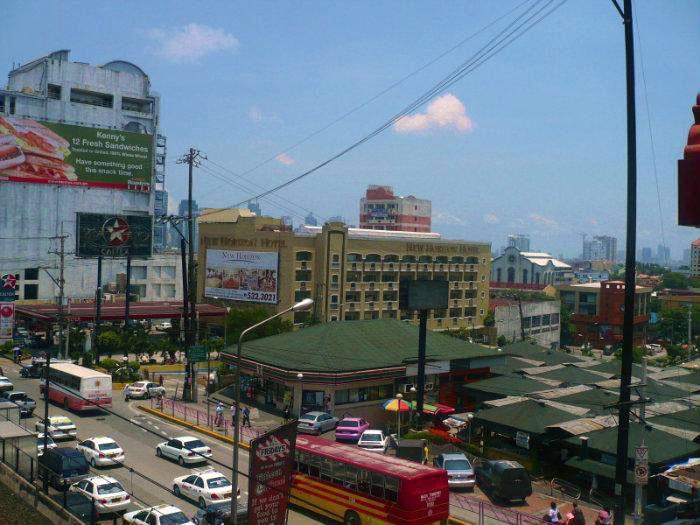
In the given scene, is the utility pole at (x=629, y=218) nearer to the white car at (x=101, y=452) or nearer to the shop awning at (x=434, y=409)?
the white car at (x=101, y=452)

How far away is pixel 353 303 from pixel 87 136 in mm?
44861

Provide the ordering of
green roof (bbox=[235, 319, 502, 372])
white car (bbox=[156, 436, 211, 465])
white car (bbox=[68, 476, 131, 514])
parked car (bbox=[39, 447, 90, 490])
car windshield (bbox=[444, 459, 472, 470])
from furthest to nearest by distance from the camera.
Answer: green roof (bbox=[235, 319, 502, 372]), white car (bbox=[156, 436, 211, 465]), car windshield (bbox=[444, 459, 472, 470]), parked car (bbox=[39, 447, 90, 490]), white car (bbox=[68, 476, 131, 514])

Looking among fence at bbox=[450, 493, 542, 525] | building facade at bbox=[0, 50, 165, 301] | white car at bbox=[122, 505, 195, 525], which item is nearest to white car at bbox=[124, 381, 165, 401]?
white car at bbox=[122, 505, 195, 525]

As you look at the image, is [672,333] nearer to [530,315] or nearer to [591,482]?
[530,315]

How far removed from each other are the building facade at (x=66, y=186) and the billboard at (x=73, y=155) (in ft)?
3.56

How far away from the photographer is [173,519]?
62.5ft

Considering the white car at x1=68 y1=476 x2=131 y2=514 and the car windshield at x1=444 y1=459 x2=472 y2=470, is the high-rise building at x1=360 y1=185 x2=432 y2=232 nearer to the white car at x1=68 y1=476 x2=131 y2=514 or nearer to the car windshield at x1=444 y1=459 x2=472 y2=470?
the car windshield at x1=444 y1=459 x2=472 y2=470

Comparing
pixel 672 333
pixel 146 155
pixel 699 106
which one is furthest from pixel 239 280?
pixel 699 106

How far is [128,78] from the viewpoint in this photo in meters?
106

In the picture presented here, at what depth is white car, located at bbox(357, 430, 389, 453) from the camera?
31422mm

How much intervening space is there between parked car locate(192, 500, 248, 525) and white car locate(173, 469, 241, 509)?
39.1 inches

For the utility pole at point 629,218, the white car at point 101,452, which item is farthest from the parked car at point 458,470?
the white car at point 101,452

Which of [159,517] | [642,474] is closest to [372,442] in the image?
[159,517]

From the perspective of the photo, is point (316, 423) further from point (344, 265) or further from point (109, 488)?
point (344, 265)
